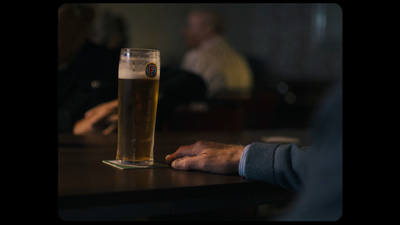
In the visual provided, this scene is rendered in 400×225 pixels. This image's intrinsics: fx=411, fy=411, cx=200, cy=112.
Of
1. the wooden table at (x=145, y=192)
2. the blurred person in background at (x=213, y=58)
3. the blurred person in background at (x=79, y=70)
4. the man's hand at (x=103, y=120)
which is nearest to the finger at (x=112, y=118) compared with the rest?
the man's hand at (x=103, y=120)

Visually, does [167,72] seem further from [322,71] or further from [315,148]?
[322,71]

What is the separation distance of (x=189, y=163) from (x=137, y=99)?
0.57ft

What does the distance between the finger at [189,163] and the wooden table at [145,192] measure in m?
0.01

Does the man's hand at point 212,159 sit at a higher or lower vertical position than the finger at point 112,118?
higher

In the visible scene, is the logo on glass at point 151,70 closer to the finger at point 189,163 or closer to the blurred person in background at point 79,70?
the finger at point 189,163

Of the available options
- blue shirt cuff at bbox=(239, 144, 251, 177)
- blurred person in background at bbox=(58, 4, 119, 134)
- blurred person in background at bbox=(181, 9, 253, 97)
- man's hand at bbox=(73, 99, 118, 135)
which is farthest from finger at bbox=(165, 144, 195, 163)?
blurred person in background at bbox=(181, 9, 253, 97)

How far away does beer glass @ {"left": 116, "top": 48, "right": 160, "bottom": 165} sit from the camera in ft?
2.85

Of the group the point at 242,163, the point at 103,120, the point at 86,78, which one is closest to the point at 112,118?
the point at 103,120

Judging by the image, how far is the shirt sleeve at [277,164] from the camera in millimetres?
754

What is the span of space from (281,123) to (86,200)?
15.4ft

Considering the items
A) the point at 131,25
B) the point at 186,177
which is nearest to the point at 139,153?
the point at 186,177

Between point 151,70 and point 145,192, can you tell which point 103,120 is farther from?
point 145,192

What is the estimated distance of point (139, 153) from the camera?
90 centimetres

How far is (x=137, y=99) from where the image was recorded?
868 mm
